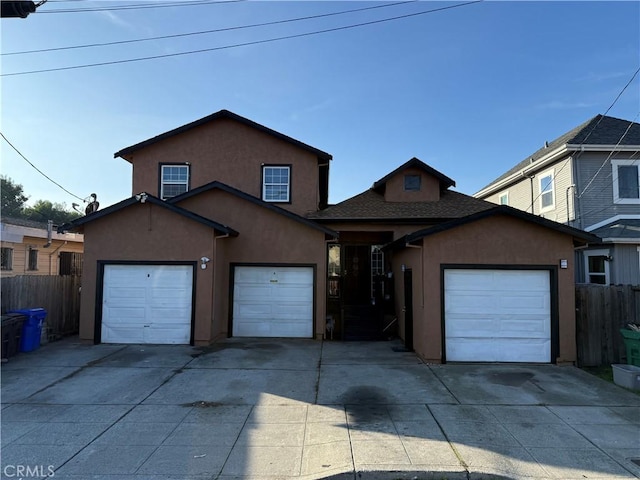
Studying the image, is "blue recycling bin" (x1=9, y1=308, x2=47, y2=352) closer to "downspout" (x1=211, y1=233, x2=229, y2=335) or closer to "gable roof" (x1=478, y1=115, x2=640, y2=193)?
"downspout" (x1=211, y1=233, x2=229, y2=335)

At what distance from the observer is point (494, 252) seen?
8.80m

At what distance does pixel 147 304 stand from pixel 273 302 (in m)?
3.53

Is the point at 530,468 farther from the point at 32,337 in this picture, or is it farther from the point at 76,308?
the point at 76,308

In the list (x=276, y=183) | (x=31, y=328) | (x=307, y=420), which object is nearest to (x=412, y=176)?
(x=276, y=183)

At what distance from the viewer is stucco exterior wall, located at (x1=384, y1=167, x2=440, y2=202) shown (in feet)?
47.3

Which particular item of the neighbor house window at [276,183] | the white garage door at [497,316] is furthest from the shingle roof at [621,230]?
the neighbor house window at [276,183]

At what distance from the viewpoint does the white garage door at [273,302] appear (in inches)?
455

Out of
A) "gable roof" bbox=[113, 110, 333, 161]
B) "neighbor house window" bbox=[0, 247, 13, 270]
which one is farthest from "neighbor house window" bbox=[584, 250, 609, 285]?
"neighbor house window" bbox=[0, 247, 13, 270]

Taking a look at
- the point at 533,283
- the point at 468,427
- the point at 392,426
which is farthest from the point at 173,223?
the point at 533,283

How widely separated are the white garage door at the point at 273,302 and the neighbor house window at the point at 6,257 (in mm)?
10302

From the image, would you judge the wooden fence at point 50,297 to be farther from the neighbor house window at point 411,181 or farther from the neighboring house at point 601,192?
the neighboring house at point 601,192

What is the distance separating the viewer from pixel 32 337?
9484 millimetres

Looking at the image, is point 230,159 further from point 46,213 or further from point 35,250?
point 46,213

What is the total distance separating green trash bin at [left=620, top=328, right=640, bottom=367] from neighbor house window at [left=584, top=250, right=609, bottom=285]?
19.2 feet
